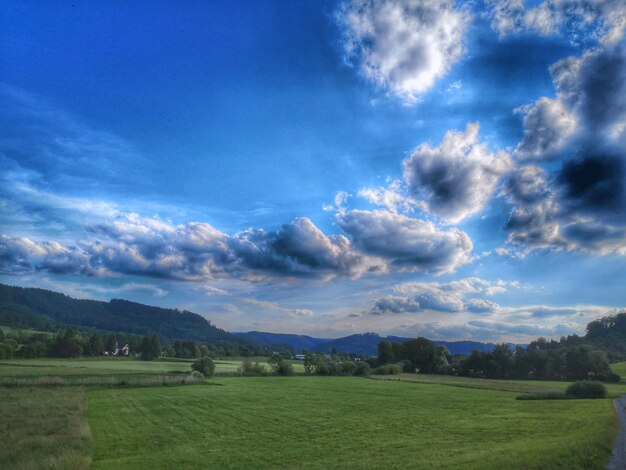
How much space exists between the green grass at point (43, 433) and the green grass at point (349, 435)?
1.48 metres

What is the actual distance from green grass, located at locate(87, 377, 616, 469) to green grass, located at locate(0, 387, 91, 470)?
1476 mm

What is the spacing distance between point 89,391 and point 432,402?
6048cm

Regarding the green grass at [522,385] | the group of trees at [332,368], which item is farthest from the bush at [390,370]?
the green grass at [522,385]

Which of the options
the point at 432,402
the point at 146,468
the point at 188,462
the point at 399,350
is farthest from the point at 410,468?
the point at 399,350

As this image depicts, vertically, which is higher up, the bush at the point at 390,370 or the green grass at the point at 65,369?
the bush at the point at 390,370

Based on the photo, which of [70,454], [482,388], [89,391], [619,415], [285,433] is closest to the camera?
[70,454]

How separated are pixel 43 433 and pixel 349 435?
86.5ft

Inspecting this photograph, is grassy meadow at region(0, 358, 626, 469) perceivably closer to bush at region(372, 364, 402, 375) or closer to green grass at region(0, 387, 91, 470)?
green grass at region(0, 387, 91, 470)

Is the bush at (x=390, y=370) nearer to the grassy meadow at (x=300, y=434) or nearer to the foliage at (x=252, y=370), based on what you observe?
the foliage at (x=252, y=370)

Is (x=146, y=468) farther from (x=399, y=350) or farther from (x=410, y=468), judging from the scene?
(x=399, y=350)

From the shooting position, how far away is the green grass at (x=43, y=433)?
84.0 feet

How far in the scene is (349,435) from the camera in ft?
109

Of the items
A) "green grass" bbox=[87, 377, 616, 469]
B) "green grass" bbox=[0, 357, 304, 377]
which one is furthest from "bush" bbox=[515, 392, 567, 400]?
"green grass" bbox=[0, 357, 304, 377]

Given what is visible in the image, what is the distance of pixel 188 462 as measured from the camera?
25.8m
